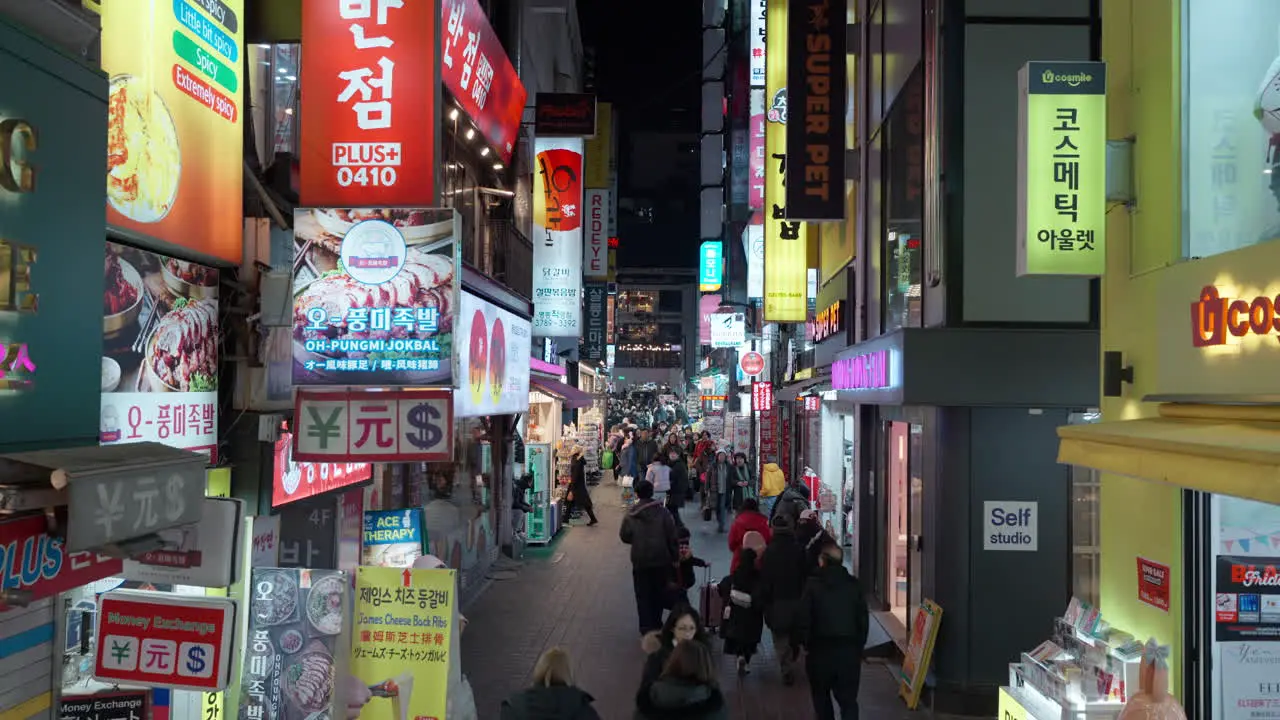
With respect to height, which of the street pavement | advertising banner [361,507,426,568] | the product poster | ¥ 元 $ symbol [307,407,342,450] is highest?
¥ 元 $ symbol [307,407,342,450]

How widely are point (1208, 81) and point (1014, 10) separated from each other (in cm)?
550

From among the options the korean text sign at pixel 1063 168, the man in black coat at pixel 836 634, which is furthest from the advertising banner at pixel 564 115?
the korean text sign at pixel 1063 168

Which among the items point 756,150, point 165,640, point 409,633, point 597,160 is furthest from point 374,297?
point 597,160

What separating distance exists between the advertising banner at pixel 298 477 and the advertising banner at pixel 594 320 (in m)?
26.6

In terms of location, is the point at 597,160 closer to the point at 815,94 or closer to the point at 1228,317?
the point at 815,94

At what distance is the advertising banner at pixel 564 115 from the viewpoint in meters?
21.0

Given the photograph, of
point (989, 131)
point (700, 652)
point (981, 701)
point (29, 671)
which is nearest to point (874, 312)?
point (989, 131)

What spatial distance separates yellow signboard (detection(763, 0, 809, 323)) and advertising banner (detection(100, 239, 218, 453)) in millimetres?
14072

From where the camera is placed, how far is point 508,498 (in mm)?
20109

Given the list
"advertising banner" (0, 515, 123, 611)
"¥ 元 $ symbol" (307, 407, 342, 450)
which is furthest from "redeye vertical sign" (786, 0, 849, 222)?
"advertising banner" (0, 515, 123, 611)

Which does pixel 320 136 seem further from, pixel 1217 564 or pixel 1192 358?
pixel 1217 564

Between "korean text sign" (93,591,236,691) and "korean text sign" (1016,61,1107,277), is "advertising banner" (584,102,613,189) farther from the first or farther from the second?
"korean text sign" (93,591,236,691)

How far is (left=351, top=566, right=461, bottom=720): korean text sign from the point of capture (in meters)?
7.27

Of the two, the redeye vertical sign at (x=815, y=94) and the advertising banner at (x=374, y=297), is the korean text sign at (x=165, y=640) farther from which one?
the redeye vertical sign at (x=815, y=94)
